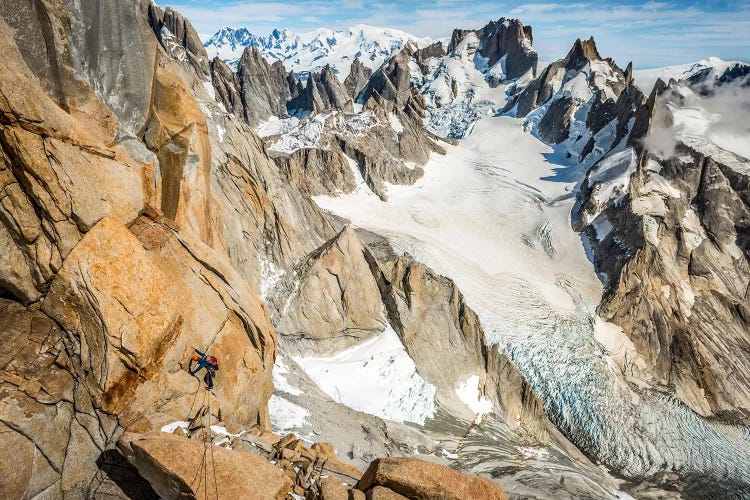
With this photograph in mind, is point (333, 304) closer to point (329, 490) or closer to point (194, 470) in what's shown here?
point (329, 490)

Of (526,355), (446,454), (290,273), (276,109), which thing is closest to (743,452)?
(526,355)

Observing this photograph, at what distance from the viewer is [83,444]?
10047 millimetres

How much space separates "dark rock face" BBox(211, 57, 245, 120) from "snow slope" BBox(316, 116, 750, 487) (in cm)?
7059

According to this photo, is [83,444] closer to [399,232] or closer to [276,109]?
[399,232]

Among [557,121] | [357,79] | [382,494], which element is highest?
[382,494]

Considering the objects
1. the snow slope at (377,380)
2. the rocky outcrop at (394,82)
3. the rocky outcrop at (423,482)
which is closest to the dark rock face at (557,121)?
the rocky outcrop at (394,82)

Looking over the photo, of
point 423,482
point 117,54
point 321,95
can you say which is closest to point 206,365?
point 423,482

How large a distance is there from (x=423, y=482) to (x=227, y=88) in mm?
139023

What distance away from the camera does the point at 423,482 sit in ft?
33.3

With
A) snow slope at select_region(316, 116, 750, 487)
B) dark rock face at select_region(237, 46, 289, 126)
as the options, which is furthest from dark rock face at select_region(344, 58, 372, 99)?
snow slope at select_region(316, 116, 750, 487)

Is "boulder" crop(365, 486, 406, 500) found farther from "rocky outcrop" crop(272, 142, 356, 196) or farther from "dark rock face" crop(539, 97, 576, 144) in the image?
"dark rock face" crop(539, 97, 576, 144)

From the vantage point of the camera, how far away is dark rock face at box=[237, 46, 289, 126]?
438 feet

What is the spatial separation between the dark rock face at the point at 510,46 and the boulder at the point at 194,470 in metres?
147

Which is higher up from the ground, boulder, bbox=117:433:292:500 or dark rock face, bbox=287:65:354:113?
boulder, bbox=117:433:292:500
